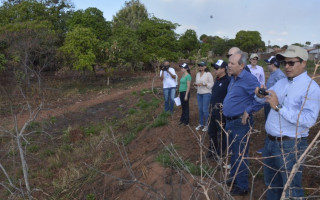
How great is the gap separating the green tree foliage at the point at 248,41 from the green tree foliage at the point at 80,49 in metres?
35.8

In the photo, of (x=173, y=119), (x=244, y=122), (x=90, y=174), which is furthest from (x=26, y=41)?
(x=244, y=122)

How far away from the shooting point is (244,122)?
122 inches

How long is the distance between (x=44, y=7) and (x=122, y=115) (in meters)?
13.0

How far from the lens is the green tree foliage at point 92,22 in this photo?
18.4 m

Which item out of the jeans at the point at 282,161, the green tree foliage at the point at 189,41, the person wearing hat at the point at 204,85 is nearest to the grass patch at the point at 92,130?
the person wearing hat at the point at 204,85

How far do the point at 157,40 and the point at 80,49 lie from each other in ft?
33.0

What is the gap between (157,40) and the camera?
24.5 metres

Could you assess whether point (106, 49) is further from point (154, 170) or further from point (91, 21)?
point (154, 170)

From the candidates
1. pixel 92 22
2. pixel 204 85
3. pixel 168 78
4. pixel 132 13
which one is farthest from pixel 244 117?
pixel 132 13

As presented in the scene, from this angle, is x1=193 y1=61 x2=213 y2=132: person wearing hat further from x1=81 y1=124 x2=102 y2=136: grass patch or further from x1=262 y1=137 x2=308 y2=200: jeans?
x1=81 y1=124 x2=102 y2=136: grass patch

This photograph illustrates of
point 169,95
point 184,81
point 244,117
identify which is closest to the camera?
point 244,117

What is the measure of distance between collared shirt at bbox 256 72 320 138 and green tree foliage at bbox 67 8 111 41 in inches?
677

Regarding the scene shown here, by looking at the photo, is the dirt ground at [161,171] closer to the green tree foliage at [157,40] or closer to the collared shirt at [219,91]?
the collared shirt at [219,91]

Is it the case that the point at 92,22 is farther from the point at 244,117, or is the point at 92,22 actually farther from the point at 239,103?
the point at 244,117
